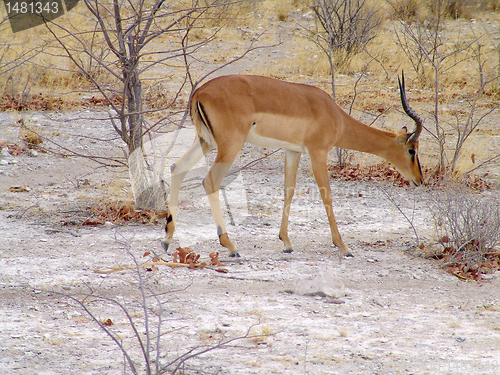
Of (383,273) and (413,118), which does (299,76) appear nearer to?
(413,118)

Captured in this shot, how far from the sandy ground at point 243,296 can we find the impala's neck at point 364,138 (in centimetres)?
99

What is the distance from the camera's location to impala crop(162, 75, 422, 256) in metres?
4.75

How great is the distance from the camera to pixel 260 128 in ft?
16.2

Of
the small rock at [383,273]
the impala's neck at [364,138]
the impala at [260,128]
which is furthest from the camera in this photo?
the impala's neck at [364,138]

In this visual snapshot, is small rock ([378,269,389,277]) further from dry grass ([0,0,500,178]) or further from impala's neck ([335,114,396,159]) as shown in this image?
dry grass ([0,0,500,178])

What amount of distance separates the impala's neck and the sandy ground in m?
0.99

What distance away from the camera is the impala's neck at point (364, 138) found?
5527 millimetres

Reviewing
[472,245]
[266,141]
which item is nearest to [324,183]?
[266,141]

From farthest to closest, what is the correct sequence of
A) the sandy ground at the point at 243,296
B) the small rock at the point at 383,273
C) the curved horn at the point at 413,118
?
the curved horn at the point at 413,118 < the small rock at the point at 383,273 < the sandy ground at the point at 243,296

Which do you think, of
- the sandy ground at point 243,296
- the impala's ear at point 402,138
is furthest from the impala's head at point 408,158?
the sandy ground at point 243,296

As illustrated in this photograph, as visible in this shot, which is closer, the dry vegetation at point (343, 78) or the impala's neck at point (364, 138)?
the impala's neck at point (364, 138)

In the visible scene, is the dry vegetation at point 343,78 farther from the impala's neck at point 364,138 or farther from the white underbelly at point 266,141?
the white underbelly at point 266,141

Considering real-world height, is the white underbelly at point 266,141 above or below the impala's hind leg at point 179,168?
above

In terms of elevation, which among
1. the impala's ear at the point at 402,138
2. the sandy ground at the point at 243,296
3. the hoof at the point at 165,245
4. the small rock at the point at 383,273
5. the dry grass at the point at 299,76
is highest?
the dry grass at the point at 299,76
